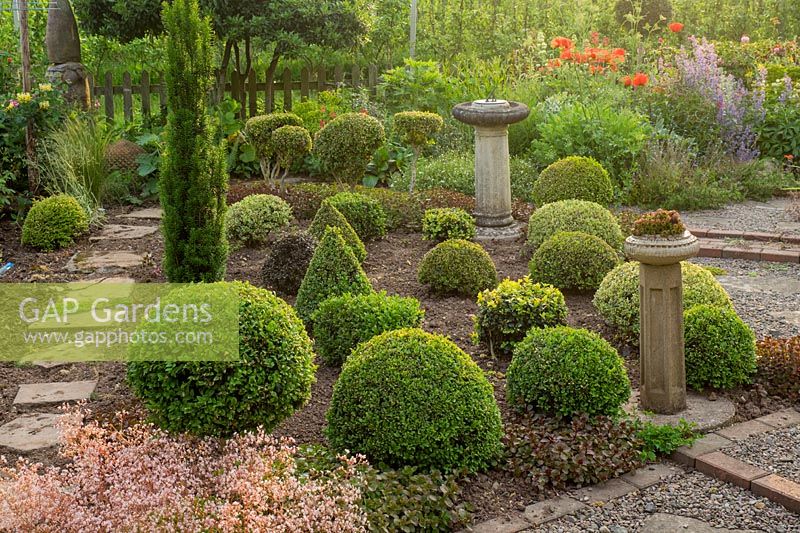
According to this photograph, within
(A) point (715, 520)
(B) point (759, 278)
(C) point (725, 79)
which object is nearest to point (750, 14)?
(C) point (725, 79)

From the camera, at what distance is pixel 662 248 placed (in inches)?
185

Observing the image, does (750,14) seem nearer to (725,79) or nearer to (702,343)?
(725,79)

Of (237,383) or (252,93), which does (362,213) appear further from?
(252,93)

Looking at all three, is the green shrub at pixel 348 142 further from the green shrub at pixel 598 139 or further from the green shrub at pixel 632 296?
the green shrub at pixel 632 296

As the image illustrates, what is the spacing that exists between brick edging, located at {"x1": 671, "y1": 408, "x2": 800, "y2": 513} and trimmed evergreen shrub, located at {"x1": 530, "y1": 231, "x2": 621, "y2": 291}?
6.36ft

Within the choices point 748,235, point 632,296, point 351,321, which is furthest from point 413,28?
point 351,321

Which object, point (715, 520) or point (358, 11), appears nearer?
point (715, 520)

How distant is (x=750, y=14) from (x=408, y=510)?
14847mm

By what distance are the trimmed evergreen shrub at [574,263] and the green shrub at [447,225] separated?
1317mm

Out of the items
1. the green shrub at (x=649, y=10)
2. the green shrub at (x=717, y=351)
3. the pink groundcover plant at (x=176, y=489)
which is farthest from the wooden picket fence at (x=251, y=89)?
the pink groundcover plant at (x=176, y=489)

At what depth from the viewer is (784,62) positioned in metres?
12.9

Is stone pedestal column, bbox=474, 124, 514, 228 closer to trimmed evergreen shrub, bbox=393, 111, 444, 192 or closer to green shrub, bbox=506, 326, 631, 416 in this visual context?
trimmed evergreen shrub, bbox=393, 111, 444, 192

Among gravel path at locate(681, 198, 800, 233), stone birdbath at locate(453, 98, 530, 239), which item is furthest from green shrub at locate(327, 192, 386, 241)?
gravel path at locate(681, 198, 800, 233)

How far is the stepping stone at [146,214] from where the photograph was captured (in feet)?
30.3
